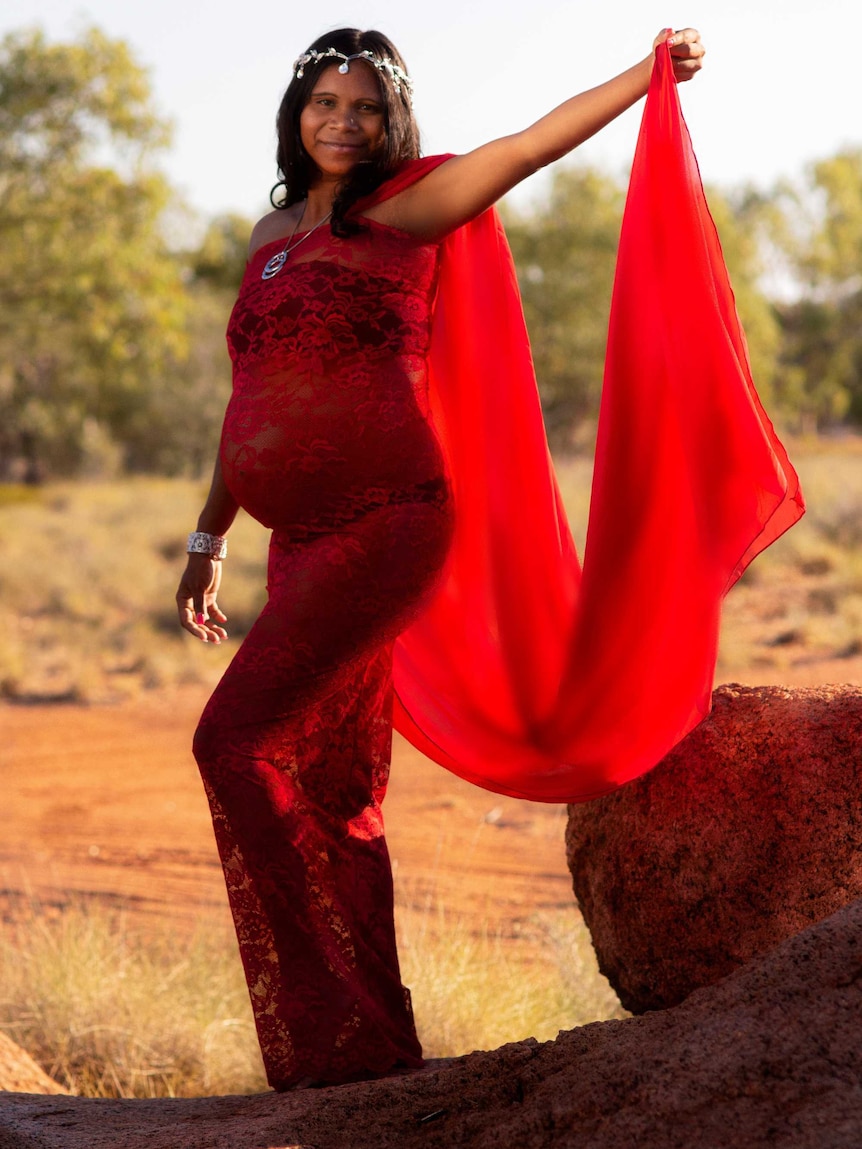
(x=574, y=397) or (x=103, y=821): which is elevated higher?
(x=574, y=397)

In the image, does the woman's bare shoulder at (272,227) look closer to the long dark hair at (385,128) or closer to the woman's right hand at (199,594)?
the long dark hair at (385,128)

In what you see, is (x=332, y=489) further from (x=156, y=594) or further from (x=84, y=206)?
(x=156, y=594)

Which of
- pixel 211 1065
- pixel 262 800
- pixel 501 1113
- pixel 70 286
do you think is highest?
pixel 70 286

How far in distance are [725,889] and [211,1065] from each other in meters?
1.99

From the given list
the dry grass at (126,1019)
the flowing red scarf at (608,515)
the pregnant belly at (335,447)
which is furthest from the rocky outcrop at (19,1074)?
the pregnant belly at (335,447)

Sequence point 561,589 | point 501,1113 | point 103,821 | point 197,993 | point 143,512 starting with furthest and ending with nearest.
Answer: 1. point 143,512
2. point 103,821
3. point 197,993
4. point 561,589
5. point 501,1113

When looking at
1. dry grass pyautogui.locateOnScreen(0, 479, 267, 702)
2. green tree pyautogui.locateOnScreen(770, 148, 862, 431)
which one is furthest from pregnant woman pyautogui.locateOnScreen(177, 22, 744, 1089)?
green tree pyautogui.locateOnScreen(770, 148, 862, 431)

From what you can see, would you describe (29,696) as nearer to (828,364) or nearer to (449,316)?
(449,316)

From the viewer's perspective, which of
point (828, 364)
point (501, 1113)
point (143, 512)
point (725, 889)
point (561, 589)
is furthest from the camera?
point (828, 364)

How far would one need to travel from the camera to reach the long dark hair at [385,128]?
10.1ft

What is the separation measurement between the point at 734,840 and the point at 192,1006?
87.9 inches

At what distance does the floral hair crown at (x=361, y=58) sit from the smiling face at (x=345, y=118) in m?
0.01

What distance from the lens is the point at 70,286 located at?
12234mm

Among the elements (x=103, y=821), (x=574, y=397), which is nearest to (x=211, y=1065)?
(x=103, y=821)
